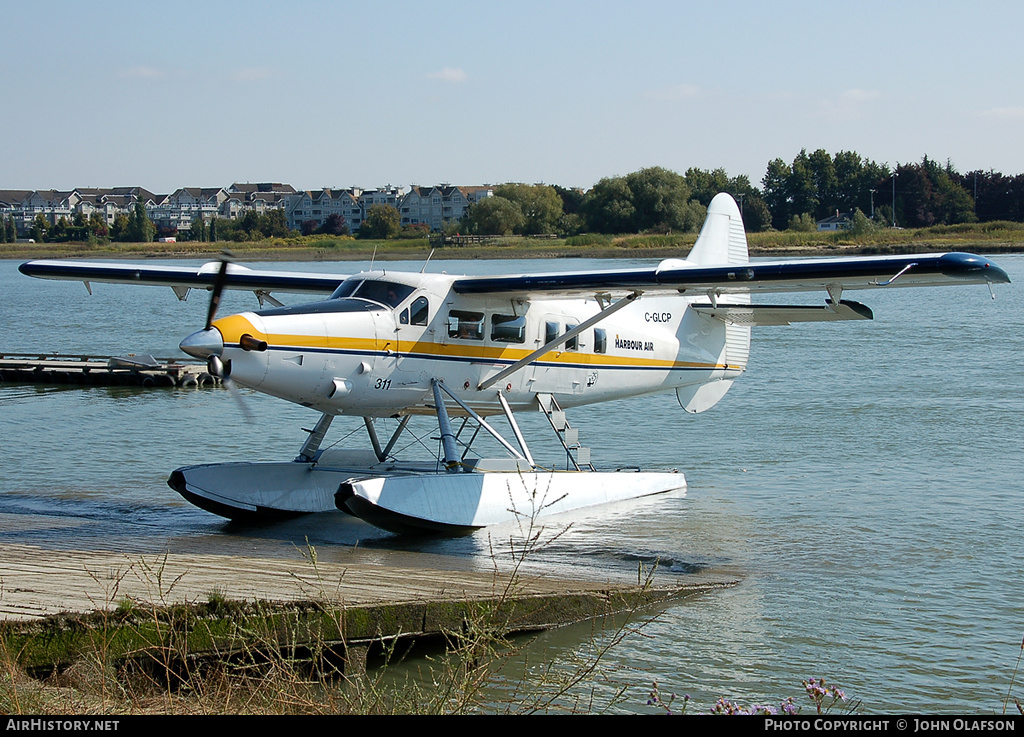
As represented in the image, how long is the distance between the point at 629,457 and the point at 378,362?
685 centimetres

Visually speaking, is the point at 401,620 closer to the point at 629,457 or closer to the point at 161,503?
the point at 161,503

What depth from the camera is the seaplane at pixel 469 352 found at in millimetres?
9453

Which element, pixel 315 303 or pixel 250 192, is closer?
Result: pixel 315 303

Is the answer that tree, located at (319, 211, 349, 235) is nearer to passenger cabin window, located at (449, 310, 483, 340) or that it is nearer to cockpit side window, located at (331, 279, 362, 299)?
passenger cabin window, located at (449, 310, 483, 340)

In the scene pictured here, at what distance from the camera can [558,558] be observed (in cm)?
985

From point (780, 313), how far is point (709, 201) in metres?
83.3

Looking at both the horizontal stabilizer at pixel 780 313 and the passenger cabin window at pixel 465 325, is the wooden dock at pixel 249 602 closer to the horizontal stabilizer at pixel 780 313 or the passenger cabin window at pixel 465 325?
the passenger cabin window at pixel 465 325

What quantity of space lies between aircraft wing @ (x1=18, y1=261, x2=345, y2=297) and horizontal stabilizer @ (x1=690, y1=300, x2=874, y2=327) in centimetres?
481

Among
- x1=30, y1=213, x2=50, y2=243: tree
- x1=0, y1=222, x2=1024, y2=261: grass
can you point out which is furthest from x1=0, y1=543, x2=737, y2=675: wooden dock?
x1=30, y1=213, x2=50, y2=243: tree

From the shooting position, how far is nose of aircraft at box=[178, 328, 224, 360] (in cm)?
852

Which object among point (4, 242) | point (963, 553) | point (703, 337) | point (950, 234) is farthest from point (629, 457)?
point (4, 242)

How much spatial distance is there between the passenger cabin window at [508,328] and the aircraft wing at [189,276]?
225 cm

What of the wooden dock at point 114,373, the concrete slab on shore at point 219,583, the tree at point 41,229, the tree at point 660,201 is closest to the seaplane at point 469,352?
the concrete slab on shore at point 219,583

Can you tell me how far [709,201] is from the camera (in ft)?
307
